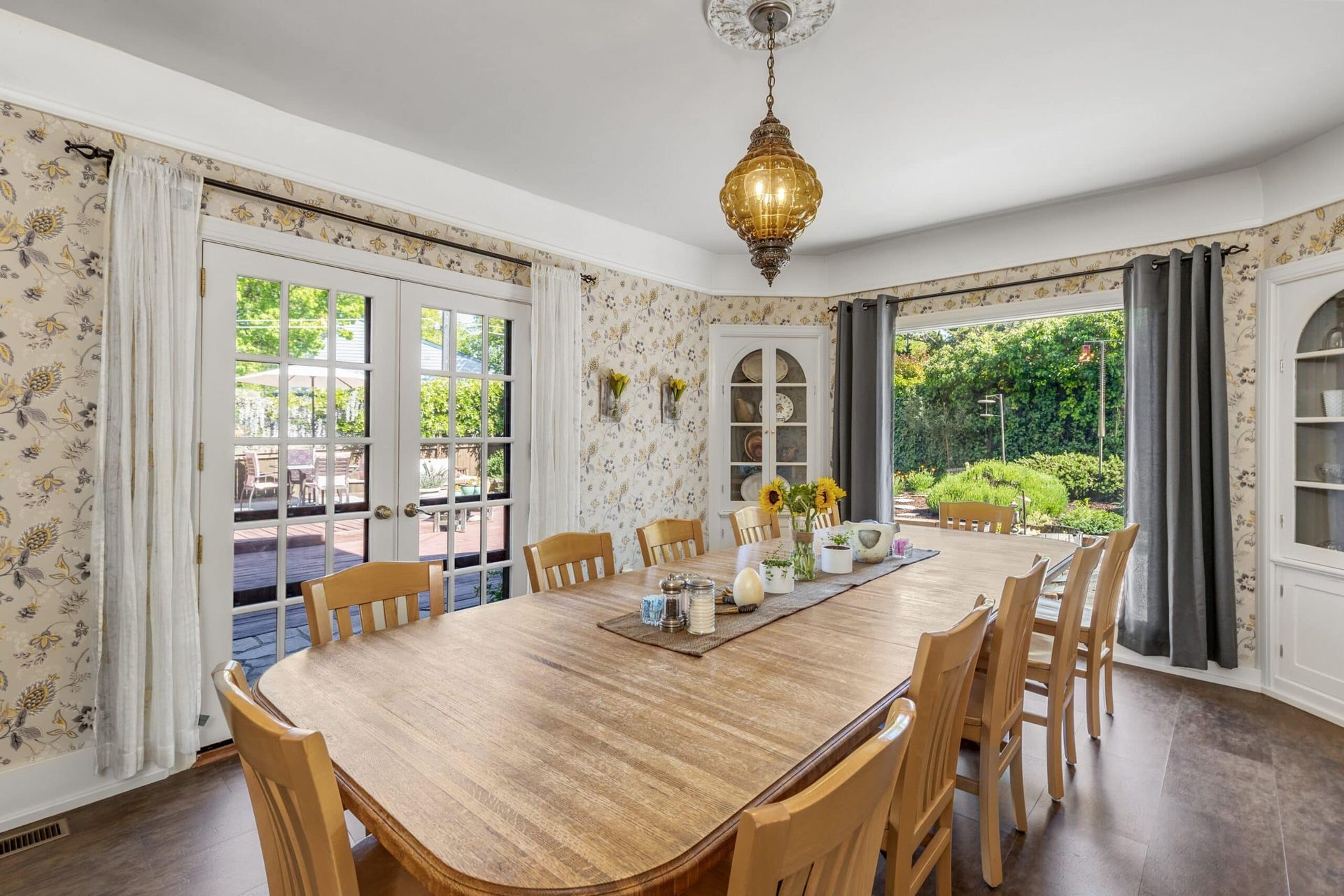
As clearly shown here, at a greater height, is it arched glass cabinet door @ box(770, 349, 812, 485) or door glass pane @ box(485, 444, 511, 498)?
arched glass cabinet door @ box(770, 349, 812, 485)

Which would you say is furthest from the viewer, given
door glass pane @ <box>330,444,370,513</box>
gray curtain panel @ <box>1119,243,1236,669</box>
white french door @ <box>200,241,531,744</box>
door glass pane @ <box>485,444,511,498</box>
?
door glass pane @ <box>485,444,511,498</box>

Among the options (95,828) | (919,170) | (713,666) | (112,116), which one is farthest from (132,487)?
(919,170)

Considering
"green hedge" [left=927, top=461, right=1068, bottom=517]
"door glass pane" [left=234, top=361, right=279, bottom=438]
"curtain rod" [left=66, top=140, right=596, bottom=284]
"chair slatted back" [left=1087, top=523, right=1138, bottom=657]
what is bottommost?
"chair slatted back" [left=1087, top=523, right=1138, bottom=657]

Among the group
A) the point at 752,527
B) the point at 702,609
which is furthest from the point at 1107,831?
the point at 752,527

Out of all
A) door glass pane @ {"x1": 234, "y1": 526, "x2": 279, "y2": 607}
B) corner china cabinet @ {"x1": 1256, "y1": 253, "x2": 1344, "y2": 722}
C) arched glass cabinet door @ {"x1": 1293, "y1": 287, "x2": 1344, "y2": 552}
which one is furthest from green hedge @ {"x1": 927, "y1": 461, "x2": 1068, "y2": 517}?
door glass pane @ {"x1": 234, "y1": 526, "x2": 279, "y2": 607}

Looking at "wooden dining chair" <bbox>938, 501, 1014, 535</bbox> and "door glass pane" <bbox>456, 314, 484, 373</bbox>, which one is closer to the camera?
"door glass pane" <bbox>456, 314, 484, 373</bbox>

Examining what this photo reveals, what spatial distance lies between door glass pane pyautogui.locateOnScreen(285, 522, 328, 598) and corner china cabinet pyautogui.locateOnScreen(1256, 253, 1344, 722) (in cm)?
481

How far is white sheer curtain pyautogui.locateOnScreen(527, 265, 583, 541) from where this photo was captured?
3.65 meters

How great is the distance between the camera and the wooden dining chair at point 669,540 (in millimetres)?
2709

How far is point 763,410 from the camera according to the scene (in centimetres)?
500

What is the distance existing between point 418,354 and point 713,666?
8.15 feet

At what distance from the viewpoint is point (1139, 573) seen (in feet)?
11.7

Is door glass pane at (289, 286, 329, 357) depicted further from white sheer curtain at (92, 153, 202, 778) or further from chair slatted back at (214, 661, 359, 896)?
chair slatted back at (214, 661, 359, 896)

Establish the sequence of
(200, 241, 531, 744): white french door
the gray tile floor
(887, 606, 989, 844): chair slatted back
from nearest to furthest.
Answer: (887, 606, 989, 844): chair slatted back < the gray tile floor < (200, 241, 531, 744): white french door
